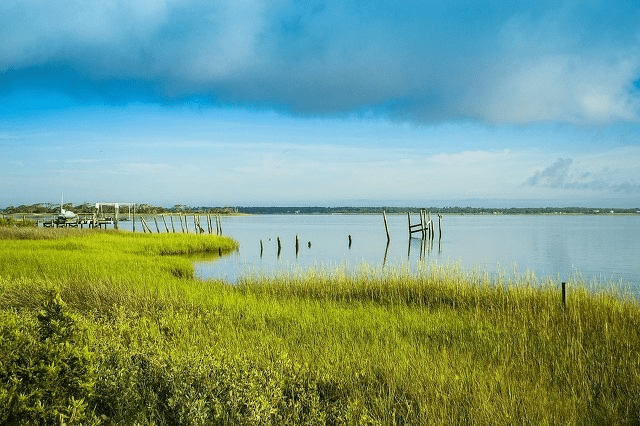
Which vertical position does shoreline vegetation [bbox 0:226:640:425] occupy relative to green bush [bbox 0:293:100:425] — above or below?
below

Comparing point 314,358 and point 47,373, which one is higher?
point 47,373

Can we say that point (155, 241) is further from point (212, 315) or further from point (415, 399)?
point (415, 399)

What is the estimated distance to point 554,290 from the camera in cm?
1428

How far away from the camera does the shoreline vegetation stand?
4730 millimetres

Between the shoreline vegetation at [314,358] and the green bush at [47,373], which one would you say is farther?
the shoreline vegetation at [314,358]

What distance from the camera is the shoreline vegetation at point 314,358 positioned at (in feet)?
15.5

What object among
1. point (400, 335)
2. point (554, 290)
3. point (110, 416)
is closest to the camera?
point (110, 416)

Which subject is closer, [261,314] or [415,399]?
[415,399]

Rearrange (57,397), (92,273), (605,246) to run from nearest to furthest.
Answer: (57,397), (92,273), (605,246)

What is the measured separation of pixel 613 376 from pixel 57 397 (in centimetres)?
688

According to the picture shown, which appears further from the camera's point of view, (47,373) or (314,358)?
(314,358)

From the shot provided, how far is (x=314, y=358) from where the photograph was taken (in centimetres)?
770

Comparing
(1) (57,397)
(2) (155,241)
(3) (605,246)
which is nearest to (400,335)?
(1) (57,397)

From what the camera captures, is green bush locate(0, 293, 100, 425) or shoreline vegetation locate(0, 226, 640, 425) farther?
shoreline vegetation locate(0, 226, 640, 425)
